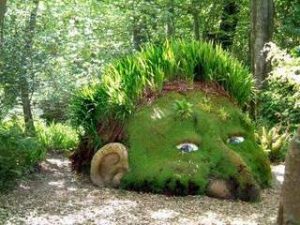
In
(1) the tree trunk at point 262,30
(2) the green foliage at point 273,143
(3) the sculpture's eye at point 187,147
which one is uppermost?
(1) the tree trunk at point 262,30

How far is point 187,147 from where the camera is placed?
23.4 ft

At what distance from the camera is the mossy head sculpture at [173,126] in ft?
22.4

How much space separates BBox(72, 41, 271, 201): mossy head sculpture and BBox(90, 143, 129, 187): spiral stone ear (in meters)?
0.01

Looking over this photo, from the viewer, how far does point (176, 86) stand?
7.84 m

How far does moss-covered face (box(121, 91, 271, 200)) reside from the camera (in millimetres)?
6781

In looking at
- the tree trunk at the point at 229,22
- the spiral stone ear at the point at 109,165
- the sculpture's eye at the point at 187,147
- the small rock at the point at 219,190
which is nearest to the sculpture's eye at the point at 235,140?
the sculpture's eye at the point at 187,147

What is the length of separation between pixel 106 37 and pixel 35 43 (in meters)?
3.01

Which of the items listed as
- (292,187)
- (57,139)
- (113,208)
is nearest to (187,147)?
(113,208)

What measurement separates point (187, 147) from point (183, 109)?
22.4 inches

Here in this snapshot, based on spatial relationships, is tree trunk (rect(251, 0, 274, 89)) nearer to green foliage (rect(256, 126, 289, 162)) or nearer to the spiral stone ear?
green foliage (rect(256, 126, 289, 162))

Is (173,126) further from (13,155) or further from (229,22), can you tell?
(229,22)

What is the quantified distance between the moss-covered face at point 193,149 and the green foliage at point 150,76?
250 millimetres

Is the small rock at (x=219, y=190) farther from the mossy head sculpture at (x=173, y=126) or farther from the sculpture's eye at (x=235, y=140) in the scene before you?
the sculpture's eye at (x=235, y=140)

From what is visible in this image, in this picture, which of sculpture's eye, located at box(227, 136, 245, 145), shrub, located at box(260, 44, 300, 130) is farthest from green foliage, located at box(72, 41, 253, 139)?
shrub, located at box(260, 44, 300, 130)
